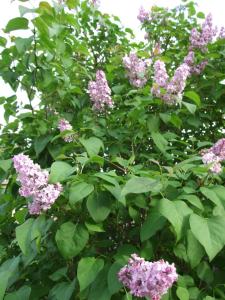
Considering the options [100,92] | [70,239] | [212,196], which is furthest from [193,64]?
[70,239]

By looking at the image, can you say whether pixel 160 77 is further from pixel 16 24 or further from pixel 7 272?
pixel 7 272

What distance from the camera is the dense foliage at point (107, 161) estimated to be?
1913mm

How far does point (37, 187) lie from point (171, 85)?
1.28m

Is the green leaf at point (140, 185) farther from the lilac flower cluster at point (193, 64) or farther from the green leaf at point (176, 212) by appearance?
the lilac flower cluster at point (193, 64)

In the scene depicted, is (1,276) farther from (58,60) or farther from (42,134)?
(58,60)

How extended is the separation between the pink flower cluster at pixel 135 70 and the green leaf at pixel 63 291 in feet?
5.46

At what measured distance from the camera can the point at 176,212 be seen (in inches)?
70.6

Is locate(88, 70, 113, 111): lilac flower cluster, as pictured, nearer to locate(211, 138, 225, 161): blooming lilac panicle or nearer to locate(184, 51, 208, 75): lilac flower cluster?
locate(184, 51, 208, 75): lilac flower cluster

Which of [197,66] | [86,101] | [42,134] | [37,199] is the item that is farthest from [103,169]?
[197,66]

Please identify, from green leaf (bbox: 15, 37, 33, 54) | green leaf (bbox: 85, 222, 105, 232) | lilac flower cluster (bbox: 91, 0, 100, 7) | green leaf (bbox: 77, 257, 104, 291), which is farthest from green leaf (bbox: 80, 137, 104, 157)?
lilac flower cluster (bbox: 91, 0, 100, 7)

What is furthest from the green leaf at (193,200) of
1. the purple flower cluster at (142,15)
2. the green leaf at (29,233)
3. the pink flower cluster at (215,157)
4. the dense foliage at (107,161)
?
the purple flower cluster at (142,15)

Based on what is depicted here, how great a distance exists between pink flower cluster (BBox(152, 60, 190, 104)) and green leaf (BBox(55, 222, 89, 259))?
3.98ft

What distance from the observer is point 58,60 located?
3043mm

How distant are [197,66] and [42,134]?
55.3 inches
